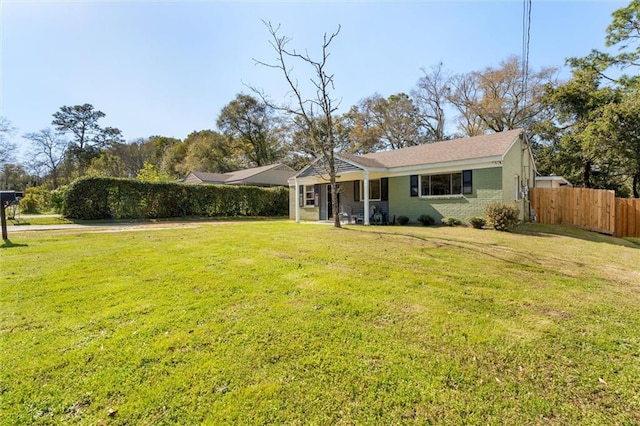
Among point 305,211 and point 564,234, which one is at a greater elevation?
point 305,211

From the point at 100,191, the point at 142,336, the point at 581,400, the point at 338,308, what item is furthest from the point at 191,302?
the point at 100,191

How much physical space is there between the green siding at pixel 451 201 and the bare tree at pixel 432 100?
815 inches

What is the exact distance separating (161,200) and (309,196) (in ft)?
29.7

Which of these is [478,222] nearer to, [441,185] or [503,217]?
[503,217]

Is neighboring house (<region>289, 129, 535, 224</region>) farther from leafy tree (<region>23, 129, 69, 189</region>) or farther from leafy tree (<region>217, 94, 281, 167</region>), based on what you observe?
leafy tree (<region>23, 129, 69, 189</region>)

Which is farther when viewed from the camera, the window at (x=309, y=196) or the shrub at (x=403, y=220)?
the window at (x=309, y=196)

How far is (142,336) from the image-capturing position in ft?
10.7

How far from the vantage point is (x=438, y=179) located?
14.3 metres

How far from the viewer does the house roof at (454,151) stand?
43.0 ft

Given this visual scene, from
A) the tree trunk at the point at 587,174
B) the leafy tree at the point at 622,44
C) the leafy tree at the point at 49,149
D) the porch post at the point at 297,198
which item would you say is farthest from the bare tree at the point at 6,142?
the tree trunk at the point at 587,174

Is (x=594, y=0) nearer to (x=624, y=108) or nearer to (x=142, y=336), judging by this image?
(x=624, y=108)

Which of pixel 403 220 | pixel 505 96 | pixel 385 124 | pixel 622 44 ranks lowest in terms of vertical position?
pixel 403 220

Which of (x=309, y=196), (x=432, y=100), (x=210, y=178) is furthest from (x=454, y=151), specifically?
(x=210, y=178)

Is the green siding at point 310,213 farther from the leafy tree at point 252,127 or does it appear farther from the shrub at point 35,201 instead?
the leafy tree at point 252,127
